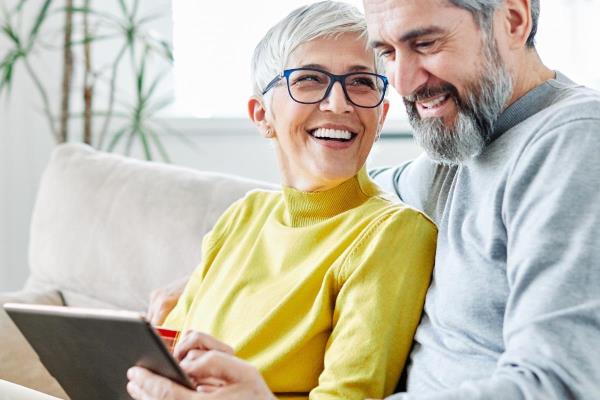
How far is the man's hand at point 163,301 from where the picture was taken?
6.32 feet

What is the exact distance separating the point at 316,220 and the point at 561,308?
A: 1.98 ft

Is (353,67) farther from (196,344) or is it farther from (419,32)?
(196,344)

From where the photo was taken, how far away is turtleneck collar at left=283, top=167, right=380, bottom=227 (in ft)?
5.41

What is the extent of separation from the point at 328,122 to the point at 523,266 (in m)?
0.53

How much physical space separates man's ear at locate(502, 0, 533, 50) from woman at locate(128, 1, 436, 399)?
0.28m

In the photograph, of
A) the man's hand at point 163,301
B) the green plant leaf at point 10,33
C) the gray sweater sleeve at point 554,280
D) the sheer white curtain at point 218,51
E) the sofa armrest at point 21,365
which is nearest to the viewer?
the gray sweater sleeve at point 554,280

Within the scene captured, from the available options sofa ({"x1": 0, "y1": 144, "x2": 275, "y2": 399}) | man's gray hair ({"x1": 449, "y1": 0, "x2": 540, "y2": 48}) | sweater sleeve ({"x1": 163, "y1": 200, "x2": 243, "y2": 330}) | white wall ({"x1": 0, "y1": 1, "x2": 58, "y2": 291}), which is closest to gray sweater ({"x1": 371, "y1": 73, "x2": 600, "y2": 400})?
man's gray hair ({"x1": 449, "y1": 0, "x2": 540, "y2": 48})

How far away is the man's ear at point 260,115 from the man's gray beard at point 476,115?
37 centimetres

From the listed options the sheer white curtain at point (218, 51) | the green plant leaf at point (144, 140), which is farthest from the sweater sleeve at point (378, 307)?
the sheer white curtain at point (218, 51)

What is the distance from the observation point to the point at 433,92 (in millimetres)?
1434

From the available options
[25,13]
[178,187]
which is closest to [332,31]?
[178,187]

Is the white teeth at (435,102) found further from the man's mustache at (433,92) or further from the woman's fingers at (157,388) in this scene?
the woman's fingers at (157,388)

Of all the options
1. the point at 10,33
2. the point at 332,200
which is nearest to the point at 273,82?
the point at 332,200

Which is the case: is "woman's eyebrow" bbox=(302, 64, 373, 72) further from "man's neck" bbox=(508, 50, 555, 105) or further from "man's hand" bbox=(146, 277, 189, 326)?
"man's hand" bbox=(146, 277, 189, 326)
